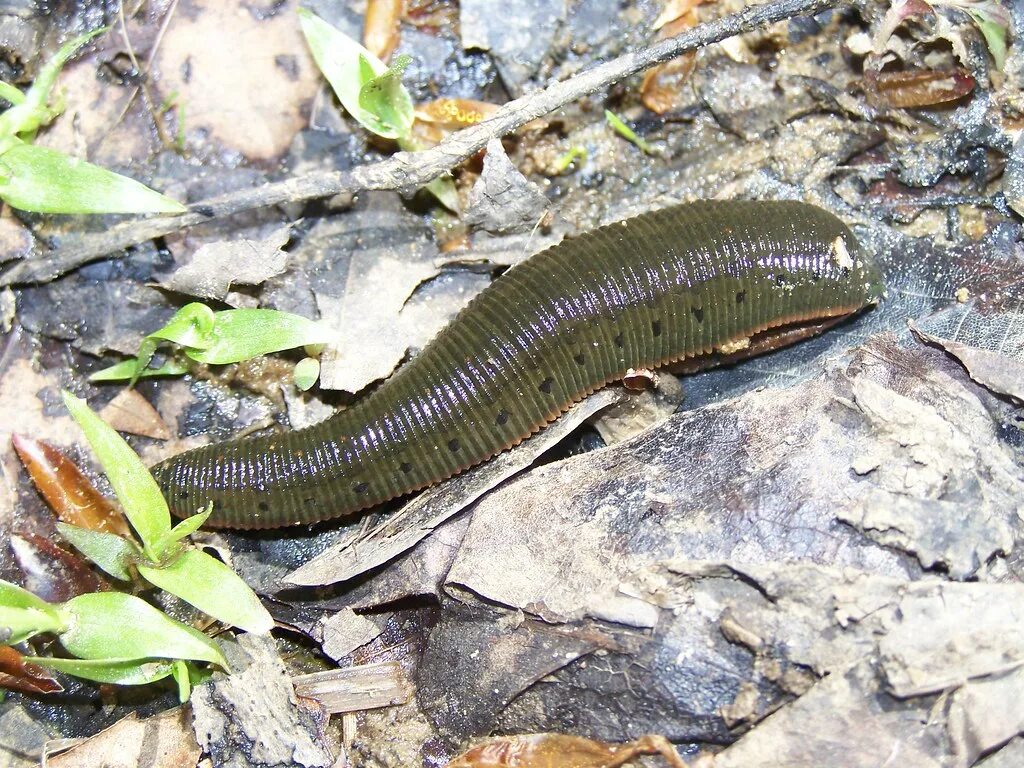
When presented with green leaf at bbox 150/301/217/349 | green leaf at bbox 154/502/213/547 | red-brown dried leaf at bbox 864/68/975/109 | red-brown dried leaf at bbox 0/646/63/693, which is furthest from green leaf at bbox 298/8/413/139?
red-brown dried leaf at bbox 0/646/63/693

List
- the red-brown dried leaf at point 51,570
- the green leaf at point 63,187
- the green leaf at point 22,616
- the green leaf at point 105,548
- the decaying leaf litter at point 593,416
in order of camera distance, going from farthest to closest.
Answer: the red-brown dried leaf at point 51,570 < the green leaf at point 63,187 < the green leaf at point 105,548 < the green leaf at point 22,616 < the decaying leaf litter at point 593,416

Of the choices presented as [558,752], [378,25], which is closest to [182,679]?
[558,752]

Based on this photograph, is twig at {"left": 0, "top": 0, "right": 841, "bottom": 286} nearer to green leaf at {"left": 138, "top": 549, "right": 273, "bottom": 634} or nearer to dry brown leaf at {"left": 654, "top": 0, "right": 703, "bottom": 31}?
dry brown leaf at {"left": 654, "top": 0, "right": 703, "bottom": 31}

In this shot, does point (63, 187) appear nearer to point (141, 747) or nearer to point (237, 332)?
point (237, 332)

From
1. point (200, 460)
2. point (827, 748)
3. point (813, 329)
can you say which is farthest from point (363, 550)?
point (813, 329)

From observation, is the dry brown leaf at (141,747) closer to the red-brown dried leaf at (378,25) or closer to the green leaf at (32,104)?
the green leaf at (32,104)

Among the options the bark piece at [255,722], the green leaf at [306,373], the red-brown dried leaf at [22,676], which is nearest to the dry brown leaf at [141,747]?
the bark piece at [255,722]

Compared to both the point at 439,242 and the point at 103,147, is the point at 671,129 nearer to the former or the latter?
the point at 439,242
